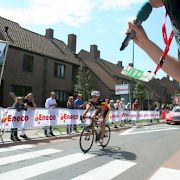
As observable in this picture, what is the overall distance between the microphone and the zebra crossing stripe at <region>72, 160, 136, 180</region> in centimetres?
586

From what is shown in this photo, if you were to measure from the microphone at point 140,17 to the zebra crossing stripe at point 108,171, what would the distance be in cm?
586

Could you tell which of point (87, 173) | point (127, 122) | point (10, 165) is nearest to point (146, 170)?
point (87, 173)

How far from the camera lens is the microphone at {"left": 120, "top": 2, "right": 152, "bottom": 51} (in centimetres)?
185

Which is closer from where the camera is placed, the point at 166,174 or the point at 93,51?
the point at 166,174

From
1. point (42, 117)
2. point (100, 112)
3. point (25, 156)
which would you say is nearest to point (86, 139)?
point (100, 112)

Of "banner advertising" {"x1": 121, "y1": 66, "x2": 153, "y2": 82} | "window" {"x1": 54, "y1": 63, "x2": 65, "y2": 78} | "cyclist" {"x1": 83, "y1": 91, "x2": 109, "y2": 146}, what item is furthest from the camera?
"window" {"x1": 54, "y1": 63, "x2": 65, "y2": 78}

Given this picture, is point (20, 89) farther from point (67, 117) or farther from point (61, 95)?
point (67, 117)

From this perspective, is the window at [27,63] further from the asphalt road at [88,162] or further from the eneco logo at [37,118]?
the asphalt road at [88,162]

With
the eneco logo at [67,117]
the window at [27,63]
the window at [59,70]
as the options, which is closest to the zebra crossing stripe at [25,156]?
the eneco logo at [67,117]

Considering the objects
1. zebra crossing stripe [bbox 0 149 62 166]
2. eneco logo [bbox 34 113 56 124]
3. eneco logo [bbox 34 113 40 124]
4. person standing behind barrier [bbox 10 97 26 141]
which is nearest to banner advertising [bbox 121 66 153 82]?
zebra crossing stripe [bbox 0 149 62 166]

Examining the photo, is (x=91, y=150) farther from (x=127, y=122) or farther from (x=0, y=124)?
(x=127, y=122)

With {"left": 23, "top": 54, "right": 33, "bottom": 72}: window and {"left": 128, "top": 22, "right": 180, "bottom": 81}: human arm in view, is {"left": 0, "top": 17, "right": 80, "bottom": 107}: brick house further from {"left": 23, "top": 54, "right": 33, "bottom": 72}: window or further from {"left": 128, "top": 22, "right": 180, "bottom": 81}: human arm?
{"left": 128, "top": 22, "right": 180, "bottom": 81}: human arm

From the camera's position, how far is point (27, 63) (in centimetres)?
3591

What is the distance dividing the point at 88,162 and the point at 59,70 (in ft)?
106
